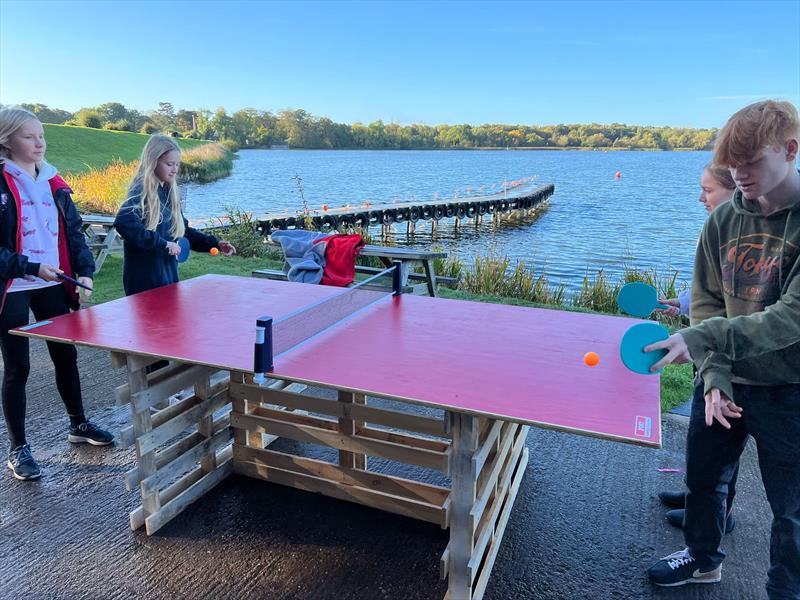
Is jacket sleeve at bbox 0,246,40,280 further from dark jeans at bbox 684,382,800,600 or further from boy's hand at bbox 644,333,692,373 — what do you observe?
dark jeans at bbox 684,382,800,600

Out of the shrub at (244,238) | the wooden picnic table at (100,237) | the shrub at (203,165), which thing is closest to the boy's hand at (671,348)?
the wooden picnic table at (100,237)

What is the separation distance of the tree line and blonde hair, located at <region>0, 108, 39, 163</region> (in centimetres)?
6937

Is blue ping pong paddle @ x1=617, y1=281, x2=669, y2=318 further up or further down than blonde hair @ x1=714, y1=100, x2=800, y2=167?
further down

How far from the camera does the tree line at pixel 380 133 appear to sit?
72.2 m

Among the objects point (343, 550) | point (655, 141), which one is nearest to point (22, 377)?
point (343, 550)

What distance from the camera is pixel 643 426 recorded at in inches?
75.8

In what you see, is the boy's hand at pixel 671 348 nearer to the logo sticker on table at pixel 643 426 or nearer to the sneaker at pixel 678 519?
the logo sticker on table at pixel 643 426

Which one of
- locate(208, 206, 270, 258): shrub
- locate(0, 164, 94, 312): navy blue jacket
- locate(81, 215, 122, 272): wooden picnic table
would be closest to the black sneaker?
locate(0, 164, 94, 312): navy blue jacket

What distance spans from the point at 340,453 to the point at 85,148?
132 feet

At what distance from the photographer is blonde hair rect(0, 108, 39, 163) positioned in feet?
10.4

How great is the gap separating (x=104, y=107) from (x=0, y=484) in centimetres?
8414

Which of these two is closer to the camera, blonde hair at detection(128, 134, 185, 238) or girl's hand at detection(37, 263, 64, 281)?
girl's hand at detection(37, 263, 64, 281)

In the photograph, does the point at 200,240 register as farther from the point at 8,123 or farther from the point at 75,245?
the point at 8,123

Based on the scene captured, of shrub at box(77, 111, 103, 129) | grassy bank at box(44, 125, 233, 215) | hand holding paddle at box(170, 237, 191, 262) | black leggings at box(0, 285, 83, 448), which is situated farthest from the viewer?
shrub at box(77, 111, 103, 129)
